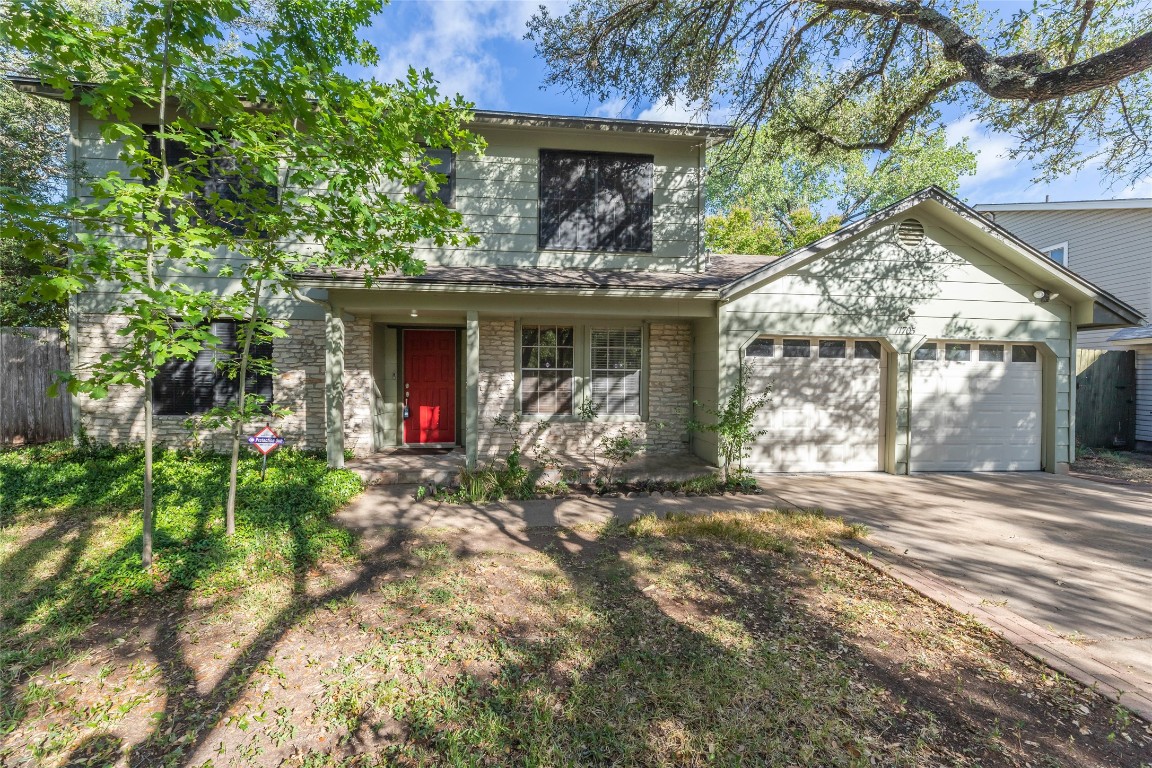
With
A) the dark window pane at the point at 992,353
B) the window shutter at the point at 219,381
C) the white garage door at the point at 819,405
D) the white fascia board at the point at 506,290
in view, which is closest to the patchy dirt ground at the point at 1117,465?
the dark window pane at the point at 992,353

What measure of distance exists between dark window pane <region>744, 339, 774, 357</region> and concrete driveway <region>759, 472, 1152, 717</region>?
2051 millimetres

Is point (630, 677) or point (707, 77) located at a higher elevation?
point (707, 77)

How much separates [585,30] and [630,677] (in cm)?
905

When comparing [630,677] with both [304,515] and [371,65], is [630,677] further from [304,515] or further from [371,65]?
[371,65]

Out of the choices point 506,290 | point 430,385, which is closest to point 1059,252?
point 506,290

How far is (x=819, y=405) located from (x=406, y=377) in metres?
7.27

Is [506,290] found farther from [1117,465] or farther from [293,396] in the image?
[1117,465]

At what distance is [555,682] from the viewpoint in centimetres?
264

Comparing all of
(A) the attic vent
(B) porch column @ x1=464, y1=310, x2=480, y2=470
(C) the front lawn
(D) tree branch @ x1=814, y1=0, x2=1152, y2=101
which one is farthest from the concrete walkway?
(D) tree branch @ x1=814, y1=0, x2=1152, y2=101

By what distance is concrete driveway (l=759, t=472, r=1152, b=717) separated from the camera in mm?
3111

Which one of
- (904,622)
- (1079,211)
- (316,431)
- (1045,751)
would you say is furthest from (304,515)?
(1079,211)

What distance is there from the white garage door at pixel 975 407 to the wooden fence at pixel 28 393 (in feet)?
47.5

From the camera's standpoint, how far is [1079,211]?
1297cm

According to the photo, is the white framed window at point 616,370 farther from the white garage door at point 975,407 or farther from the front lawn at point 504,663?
the white garage door at point 975,407
